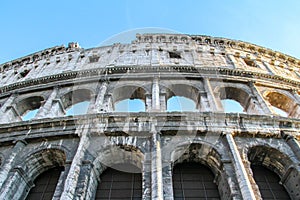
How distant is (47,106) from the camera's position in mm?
10875

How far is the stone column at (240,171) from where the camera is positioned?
6547 millimetres

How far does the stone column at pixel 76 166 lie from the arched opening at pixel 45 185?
119 cm

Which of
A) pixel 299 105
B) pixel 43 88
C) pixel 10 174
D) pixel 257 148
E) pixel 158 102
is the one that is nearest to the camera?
pixel 10 174

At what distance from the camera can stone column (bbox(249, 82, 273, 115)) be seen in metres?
9.98

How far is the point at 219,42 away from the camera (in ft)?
55.1

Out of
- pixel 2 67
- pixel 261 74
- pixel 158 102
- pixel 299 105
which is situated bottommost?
pixel 158 102

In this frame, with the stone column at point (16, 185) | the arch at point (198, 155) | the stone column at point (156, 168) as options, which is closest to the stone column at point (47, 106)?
the stone column at point (16, 185)

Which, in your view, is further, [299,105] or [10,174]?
[299,105]

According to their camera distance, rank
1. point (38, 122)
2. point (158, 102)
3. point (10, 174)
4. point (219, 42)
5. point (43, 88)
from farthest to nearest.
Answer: point (219, 42) < point (43, 88) < point (158, 102) < point (38, 122) < point (10, 174)

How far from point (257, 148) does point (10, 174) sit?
6914 mm

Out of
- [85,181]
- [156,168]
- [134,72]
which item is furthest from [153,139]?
[134,72]

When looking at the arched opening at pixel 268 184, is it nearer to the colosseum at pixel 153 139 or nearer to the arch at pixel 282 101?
the colosseum at pixel 153 139

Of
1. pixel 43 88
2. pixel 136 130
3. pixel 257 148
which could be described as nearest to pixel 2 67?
pixel 43 88

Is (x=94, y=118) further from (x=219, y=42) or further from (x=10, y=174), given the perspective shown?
(x=219, y=42)
